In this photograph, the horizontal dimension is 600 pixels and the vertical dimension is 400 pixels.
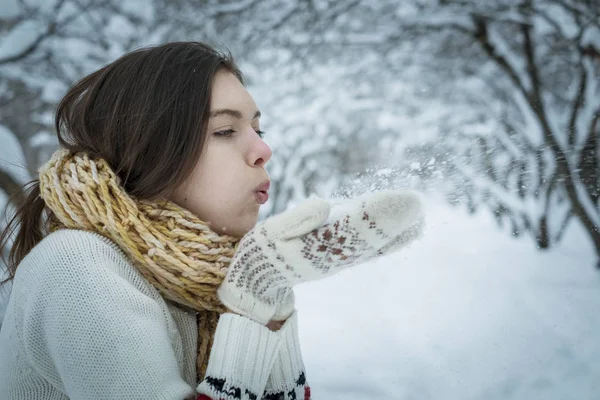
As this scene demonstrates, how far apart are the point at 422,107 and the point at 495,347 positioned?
1165 mm

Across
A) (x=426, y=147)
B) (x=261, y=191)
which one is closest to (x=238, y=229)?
(x=261, y=191)

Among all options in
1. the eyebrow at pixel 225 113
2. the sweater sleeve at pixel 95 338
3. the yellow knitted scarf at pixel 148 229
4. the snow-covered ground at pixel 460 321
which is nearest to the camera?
the sweater sleeve at pixel 95 338

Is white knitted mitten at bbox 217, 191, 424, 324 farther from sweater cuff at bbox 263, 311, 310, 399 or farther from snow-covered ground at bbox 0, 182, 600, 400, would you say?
snow-covered ground at bbox 0, 182, 600, 400

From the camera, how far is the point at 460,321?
1564 mm

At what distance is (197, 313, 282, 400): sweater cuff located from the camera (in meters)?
0.73

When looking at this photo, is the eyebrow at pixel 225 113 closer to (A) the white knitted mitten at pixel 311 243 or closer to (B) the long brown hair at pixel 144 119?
(B) the long brown hair at pixel 144 119

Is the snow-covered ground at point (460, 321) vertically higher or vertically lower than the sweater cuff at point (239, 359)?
lower

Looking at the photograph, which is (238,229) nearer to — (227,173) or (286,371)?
(227,173)

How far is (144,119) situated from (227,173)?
0.58ft

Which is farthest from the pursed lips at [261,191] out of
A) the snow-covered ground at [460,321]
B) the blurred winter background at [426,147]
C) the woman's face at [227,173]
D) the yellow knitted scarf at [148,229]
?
the snow-covered ground at [460,321]

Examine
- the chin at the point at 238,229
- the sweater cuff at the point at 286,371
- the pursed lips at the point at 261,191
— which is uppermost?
the pursed lips at the point at 261,191

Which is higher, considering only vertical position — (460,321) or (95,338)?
(95,338)

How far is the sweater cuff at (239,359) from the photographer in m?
0.73

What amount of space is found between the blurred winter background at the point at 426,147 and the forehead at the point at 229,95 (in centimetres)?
22
